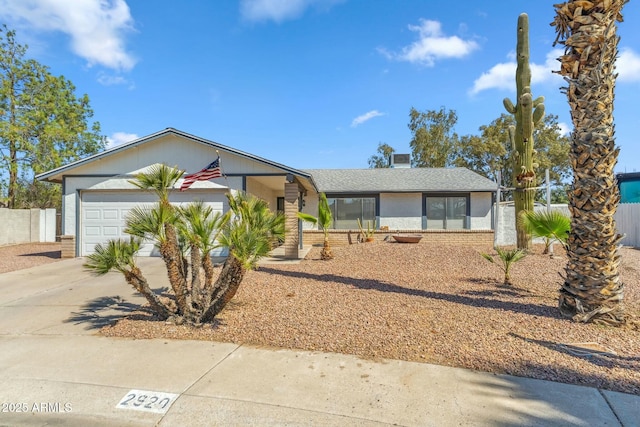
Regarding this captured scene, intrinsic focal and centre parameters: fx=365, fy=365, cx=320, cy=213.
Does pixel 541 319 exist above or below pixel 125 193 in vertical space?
below

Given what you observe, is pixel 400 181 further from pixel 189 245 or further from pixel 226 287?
pixel 226 287

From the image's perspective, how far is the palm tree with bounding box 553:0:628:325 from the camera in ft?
17.0

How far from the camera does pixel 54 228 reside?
64.8 ft

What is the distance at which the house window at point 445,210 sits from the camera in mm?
18812

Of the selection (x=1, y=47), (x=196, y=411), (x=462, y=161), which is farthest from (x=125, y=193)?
(x=462, y=161)

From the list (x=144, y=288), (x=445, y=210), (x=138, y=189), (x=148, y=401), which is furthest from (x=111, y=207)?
→ (x=445, y=210)

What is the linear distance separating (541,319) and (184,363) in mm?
4876

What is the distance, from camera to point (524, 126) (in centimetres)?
1195

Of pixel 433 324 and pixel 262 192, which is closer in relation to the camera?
pixel 433 324

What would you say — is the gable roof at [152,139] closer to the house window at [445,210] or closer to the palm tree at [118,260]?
the palm tree at [118,260]

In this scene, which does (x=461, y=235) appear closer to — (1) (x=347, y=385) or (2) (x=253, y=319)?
(2) (x=253, y=319)

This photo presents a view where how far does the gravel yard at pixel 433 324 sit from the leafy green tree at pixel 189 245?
Result: 0.37 metres

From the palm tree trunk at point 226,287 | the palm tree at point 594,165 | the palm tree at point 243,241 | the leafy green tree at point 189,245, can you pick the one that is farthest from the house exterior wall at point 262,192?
the palm tree at point 594,165

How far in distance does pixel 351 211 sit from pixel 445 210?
4871mm
